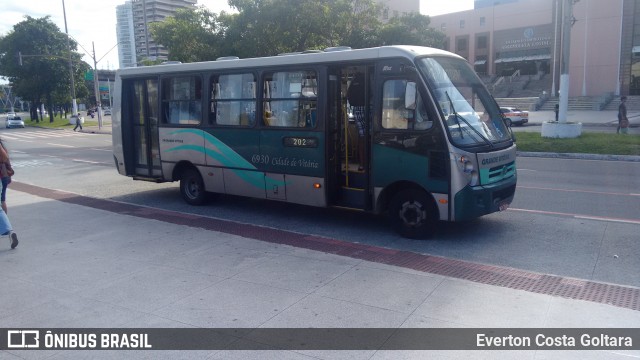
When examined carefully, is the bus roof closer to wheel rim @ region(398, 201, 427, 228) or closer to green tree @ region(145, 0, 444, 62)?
wheel rim @ region(398, 201, 427, 228)

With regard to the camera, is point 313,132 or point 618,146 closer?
point 313,132

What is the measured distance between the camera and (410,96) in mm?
7680

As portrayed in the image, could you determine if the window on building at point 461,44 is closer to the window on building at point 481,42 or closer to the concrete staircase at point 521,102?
the window on building at point 481,42

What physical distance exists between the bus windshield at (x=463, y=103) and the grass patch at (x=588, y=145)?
1190 cm

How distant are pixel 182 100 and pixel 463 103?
591cm

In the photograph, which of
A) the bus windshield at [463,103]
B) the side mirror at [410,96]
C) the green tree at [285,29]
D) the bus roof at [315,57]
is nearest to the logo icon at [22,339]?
the side mirror at [410,96]

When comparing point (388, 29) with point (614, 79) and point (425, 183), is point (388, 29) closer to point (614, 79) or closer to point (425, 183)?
point (425, 183)

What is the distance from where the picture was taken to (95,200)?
11609mm

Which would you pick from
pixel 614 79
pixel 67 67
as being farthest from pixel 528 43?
pixel 67 67

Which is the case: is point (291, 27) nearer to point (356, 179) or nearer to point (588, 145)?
point (588, 145)

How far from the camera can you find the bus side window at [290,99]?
886 cm

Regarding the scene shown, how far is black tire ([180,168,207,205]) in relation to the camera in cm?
1092

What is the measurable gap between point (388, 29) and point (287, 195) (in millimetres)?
18860

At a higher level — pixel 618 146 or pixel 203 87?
pixel 203 87
